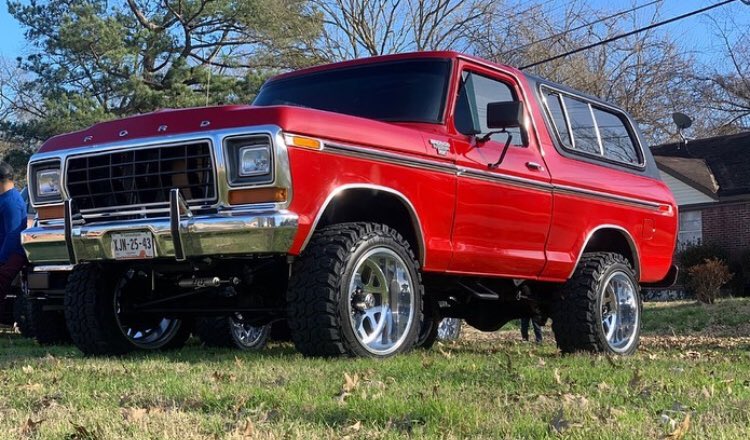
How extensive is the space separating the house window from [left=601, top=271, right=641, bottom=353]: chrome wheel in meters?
20.1

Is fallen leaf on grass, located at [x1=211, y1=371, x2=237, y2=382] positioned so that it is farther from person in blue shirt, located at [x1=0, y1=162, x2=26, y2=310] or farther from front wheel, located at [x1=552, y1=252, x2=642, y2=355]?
person in blue shirt, located at [x1=0, y1=162, x2=26, y2=310]

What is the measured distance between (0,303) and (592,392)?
6325mm

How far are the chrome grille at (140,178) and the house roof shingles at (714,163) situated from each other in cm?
2312

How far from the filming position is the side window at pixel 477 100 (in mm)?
6678

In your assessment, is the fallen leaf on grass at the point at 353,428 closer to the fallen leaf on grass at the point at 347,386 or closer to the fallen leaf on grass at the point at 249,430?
the fallen leaf on grass at the point at 249,430

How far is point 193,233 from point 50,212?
1.35 metres

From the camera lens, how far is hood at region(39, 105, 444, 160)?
5.43 meters

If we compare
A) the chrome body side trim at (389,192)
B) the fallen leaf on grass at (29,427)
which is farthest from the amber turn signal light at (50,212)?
the fallen leaf on grass at (29,427)

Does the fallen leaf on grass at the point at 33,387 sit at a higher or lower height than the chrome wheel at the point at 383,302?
lower

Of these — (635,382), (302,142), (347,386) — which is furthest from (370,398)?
(302,142)

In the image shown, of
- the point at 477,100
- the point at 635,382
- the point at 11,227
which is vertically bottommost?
the point at 635,382

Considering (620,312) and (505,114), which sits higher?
(505,114)

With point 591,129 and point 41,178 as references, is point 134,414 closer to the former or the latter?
point 41,178

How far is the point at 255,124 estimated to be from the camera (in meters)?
5.39
